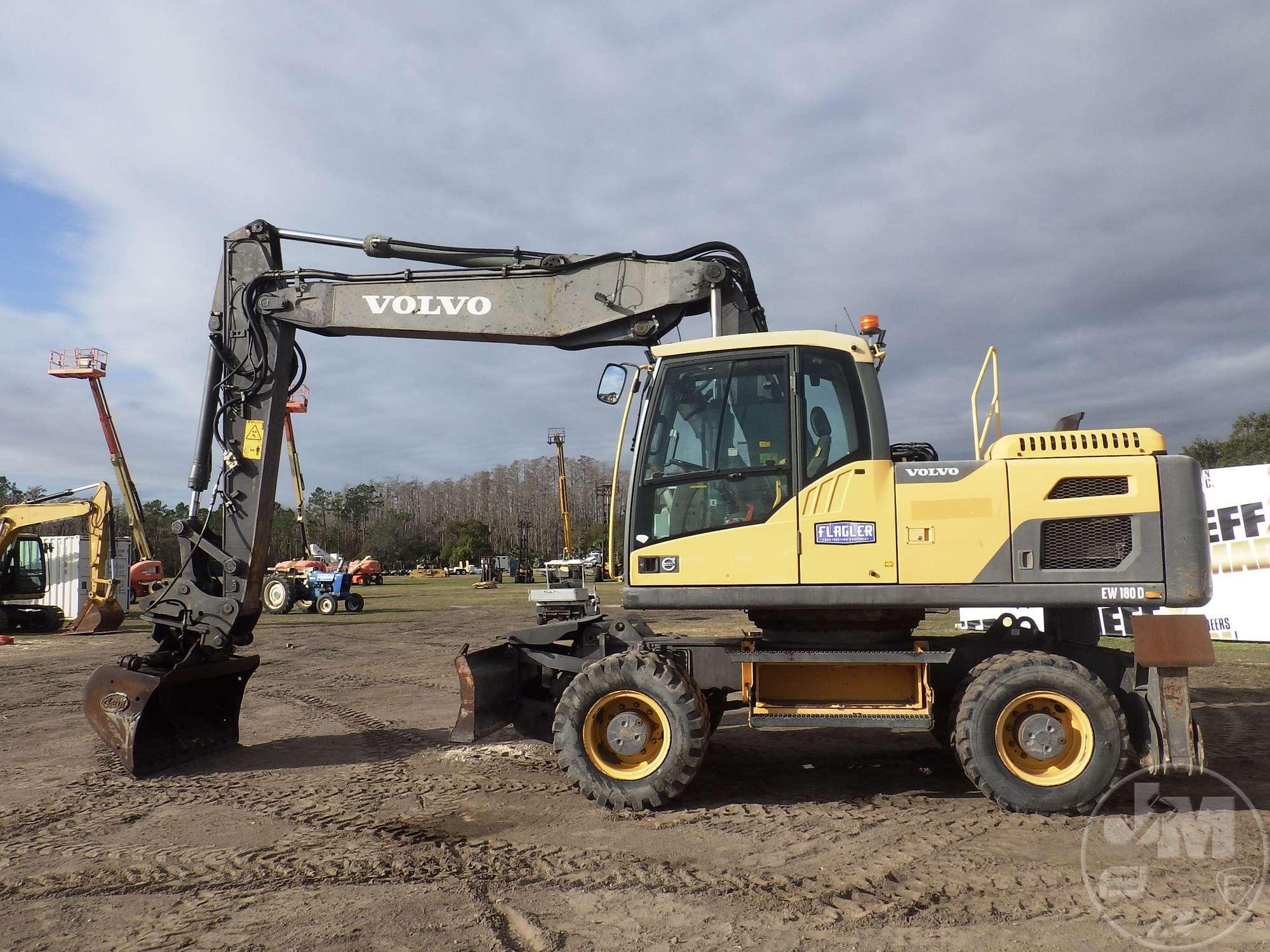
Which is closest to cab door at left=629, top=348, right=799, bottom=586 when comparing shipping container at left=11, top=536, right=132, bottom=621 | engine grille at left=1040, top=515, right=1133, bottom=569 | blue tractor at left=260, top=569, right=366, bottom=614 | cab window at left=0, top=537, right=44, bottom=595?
engine grille at left=1040, top=515, right=1133, bottom=569

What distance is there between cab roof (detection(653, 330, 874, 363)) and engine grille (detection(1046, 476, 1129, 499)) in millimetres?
1515

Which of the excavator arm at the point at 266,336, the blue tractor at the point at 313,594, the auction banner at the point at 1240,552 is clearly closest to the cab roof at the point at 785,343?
the excavator arm at the point at 266,336

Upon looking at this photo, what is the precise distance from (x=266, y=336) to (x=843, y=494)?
5349 mm

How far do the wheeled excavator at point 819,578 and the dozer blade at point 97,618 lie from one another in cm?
1698

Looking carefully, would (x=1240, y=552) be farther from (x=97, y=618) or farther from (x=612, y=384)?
(x=97, y=618)

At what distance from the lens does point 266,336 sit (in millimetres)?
7414

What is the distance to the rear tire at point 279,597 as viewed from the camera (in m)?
26.2

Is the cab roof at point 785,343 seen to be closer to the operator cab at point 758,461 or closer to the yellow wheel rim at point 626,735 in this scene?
the operator cab at point 758,461

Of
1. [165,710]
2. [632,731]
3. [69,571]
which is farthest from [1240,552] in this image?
[69,571]

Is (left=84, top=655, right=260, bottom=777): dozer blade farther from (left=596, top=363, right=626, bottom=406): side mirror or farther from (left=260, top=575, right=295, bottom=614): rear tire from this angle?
(left=260, top=575, right=295, bottom=614): rear tire

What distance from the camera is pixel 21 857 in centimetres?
479

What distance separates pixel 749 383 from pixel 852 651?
2.05 metres

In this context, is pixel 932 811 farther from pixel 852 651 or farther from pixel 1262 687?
pixel 1262 687

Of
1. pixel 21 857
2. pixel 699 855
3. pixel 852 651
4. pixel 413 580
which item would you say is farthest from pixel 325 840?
pixel 413 580
